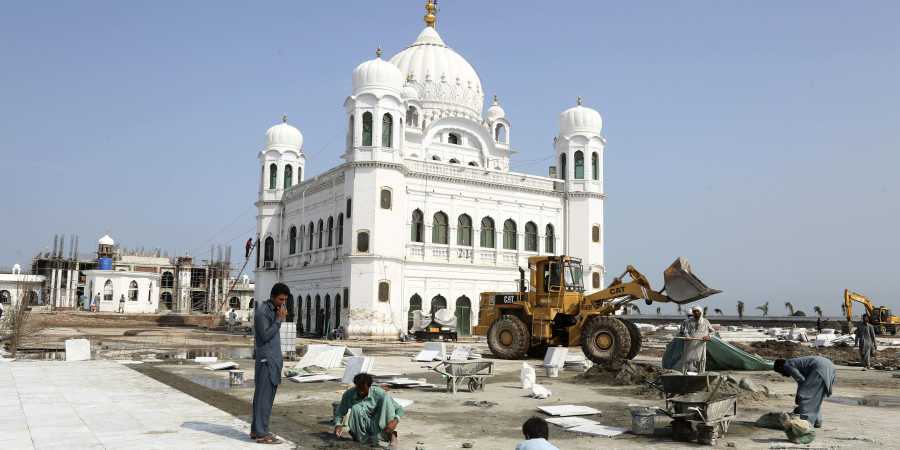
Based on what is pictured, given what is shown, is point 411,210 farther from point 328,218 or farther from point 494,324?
point 494,324

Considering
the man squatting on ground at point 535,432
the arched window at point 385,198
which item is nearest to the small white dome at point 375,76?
the arched window at point 385,198

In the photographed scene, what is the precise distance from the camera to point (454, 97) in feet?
147

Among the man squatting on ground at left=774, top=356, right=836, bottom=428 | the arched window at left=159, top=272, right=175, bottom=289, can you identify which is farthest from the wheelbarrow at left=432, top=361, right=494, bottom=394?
the arched window at left=159, top=272, right=175, bottom=289

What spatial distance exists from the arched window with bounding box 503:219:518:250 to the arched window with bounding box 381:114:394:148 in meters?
7.97

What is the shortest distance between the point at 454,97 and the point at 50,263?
46.6 metres

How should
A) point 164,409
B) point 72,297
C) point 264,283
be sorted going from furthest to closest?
1. point 72,297
2. point 264,283
3. point 164,409

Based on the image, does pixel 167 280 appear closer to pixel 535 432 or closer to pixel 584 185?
pixel 584 185

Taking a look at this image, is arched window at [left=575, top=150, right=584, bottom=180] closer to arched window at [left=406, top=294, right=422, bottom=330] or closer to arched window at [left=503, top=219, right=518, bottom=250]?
arched window at [left=503, top=219, right=518, bottom=250]

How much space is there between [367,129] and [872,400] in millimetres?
26830

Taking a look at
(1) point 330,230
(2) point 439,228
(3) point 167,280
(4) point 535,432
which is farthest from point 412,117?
(3) point 167,280

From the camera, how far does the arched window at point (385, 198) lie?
34562 millimetres

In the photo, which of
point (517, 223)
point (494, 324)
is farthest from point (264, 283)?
point (494, 324)

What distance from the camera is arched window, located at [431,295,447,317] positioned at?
36562 millimetres

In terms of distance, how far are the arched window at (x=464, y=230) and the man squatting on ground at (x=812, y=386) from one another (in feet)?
94.8
